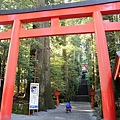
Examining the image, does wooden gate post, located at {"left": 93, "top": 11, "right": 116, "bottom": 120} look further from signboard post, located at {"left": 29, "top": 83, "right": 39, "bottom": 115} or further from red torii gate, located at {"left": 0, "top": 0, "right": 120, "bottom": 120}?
signboard post, located at {"left": 29, "top": 83, "right": 39, "bottom": 115}

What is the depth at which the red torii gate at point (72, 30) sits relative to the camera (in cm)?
561

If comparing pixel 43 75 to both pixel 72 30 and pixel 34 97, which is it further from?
pixel 72 30

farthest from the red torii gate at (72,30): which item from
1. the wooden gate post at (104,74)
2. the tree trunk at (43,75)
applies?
the tree trunk at (43,75)

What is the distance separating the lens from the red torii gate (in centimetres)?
561

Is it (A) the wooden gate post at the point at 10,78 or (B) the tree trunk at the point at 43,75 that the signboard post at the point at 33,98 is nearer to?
(B) the tree trunk at the point at 43,75

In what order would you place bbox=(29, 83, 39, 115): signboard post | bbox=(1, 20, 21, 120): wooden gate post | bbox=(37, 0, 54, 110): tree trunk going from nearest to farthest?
1. bbox=(1, 20, 21, 120): wooden gate post
2. bbox=(29, 83, 39, 115): signboard post
3. bbox=(37, 0, 54, 110): tree trunk

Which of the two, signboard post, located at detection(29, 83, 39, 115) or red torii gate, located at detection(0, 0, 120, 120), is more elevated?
red torii gate, located at detection(0, 0, 120, 120)

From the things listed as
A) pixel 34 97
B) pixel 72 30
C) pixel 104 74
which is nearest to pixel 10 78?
pixel 72 30

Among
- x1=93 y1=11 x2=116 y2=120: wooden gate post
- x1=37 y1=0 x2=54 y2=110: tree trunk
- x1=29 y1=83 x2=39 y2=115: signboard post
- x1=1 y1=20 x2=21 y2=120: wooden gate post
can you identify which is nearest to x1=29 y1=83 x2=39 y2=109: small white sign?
x1=29 y1=83 x2=39 y2=115: signboard post

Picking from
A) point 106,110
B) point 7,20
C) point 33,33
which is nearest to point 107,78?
point 106,110

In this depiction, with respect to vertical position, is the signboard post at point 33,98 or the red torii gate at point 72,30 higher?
the red torii gate at point 72,30

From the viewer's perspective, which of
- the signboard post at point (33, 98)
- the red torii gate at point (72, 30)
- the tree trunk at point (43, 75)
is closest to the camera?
the red torii gate at point (72, 30)

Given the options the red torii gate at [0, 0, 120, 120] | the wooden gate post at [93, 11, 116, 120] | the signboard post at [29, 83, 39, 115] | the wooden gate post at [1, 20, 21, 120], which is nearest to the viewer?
the wooden gate post at [93, 11, 116, 120]

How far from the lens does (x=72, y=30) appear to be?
249 inches
